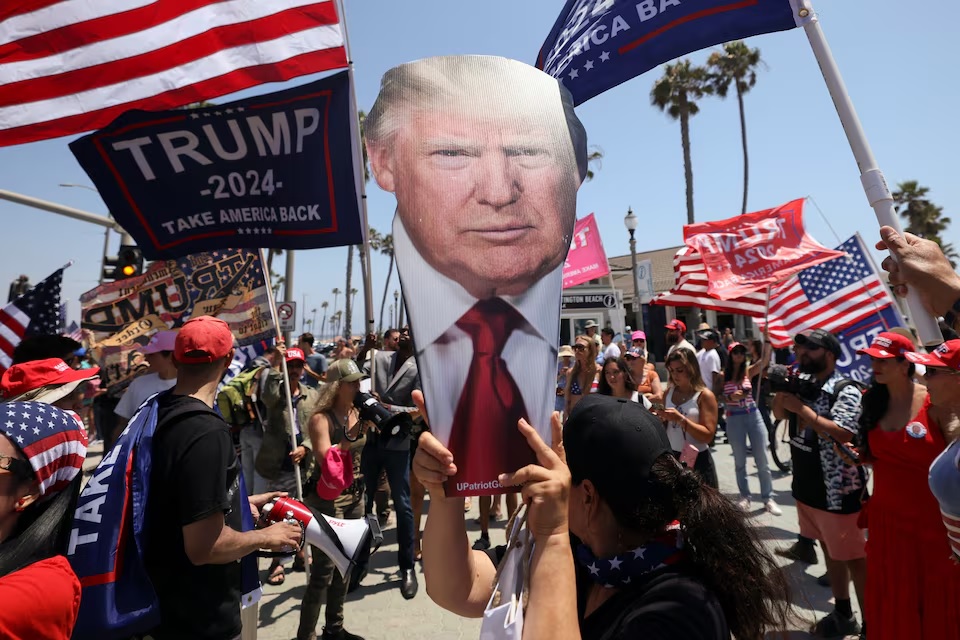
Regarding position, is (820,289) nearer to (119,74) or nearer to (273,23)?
(273,23)

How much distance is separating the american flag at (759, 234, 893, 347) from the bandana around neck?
213 inches

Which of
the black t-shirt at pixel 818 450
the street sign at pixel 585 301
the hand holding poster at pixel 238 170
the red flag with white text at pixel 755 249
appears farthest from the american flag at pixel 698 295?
the street sign at pixel 585 301

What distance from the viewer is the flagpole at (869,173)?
205cm

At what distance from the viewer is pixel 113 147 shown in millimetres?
4125

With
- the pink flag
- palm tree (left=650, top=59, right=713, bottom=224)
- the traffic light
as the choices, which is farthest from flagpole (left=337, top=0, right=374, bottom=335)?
palm tree (left=650, top=59, right=713, bottom=224)

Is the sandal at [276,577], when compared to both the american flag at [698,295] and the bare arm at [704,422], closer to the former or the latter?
the bare arm at [704,422]

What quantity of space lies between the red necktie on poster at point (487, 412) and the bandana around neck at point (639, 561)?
454mm

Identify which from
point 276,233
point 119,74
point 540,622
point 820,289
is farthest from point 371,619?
point 820,289

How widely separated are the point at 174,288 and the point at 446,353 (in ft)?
21.8

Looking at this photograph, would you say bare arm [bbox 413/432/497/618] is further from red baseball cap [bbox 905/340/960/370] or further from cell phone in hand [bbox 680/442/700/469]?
cell phone in hand [bbox 680/442/700/469]

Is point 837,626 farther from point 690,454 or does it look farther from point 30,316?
point 30,316

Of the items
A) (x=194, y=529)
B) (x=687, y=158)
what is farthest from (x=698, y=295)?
(x=687, y=158)

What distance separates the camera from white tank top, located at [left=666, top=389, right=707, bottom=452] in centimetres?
515

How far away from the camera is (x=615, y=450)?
1.48 m
